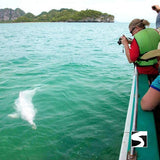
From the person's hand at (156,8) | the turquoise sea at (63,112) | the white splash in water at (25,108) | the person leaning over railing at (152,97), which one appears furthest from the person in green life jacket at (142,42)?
the white splash in water at (25,108)

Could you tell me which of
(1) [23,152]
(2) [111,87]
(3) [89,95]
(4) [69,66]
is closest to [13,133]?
(1) [23,152]

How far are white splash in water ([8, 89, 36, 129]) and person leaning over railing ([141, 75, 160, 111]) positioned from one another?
343 centimetres

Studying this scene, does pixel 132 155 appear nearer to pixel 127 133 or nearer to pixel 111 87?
pixel 127 133

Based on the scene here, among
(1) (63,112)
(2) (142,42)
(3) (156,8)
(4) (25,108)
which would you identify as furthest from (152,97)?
(4) (25,108)

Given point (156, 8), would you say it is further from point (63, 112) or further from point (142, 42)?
point (63, 112)

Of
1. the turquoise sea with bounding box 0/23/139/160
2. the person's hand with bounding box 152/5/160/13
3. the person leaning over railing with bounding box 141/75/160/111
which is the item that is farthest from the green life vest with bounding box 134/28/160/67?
the turquoise sea with bounding box 0/23/139/160

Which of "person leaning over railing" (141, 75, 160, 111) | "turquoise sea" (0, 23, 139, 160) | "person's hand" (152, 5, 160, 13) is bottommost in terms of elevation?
"turquoise sea" (0, 23, 139, 160)

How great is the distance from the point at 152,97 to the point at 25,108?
185 inches

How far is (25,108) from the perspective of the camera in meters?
6.57

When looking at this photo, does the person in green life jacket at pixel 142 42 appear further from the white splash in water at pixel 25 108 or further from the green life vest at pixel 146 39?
the white splash in water at pixel 25 108

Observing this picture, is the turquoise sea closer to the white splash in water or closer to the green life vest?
the white splash in water

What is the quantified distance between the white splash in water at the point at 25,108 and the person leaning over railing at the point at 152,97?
343 cm

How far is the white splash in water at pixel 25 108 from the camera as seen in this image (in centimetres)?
599

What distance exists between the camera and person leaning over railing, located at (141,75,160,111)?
108 inches
